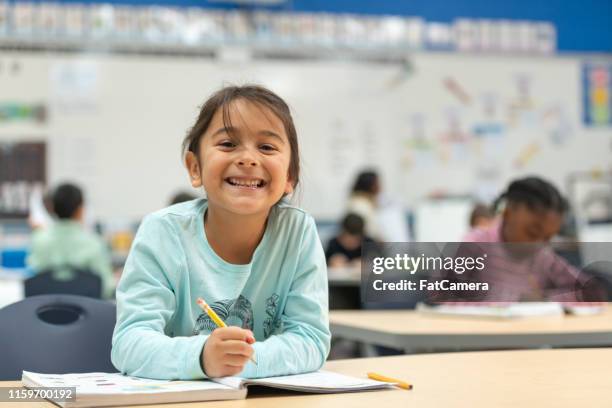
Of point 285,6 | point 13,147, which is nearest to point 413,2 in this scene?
point 285,6

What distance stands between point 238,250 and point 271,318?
0.12 m

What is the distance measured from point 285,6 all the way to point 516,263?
5.74 metres

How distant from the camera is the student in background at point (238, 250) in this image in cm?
144

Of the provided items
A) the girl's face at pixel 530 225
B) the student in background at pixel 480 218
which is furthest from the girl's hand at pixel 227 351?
the student in background at pixel 480 218

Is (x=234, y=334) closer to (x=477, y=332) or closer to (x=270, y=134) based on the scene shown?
(x=270, y=134)

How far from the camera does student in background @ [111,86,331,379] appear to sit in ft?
4.72

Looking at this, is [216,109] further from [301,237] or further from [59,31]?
[59,31]

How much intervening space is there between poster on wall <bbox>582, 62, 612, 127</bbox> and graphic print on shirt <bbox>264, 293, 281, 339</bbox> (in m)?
6.57

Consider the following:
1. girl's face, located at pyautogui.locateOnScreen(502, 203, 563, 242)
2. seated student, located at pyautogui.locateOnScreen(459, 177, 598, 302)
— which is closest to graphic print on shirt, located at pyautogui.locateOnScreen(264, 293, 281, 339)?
seated student, located at pyautogui.locateOnScreen(459, 177, 598, 302)

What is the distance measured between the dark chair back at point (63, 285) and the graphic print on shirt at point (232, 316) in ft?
6.61

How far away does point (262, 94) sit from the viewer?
5.04ft

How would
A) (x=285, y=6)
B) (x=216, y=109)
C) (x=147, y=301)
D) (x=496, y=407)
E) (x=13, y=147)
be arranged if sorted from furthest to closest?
(x=285, y=6), (x=13, y=147), (x=216, y=109), (x=147, y=301), (x=496, y=407)

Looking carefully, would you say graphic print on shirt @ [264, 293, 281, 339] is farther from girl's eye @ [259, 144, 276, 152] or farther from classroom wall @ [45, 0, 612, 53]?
classroom wall @ [45, 0, 612, 53]

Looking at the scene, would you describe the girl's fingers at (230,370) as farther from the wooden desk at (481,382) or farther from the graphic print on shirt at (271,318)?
the graphic print on shirt at (271,318)
